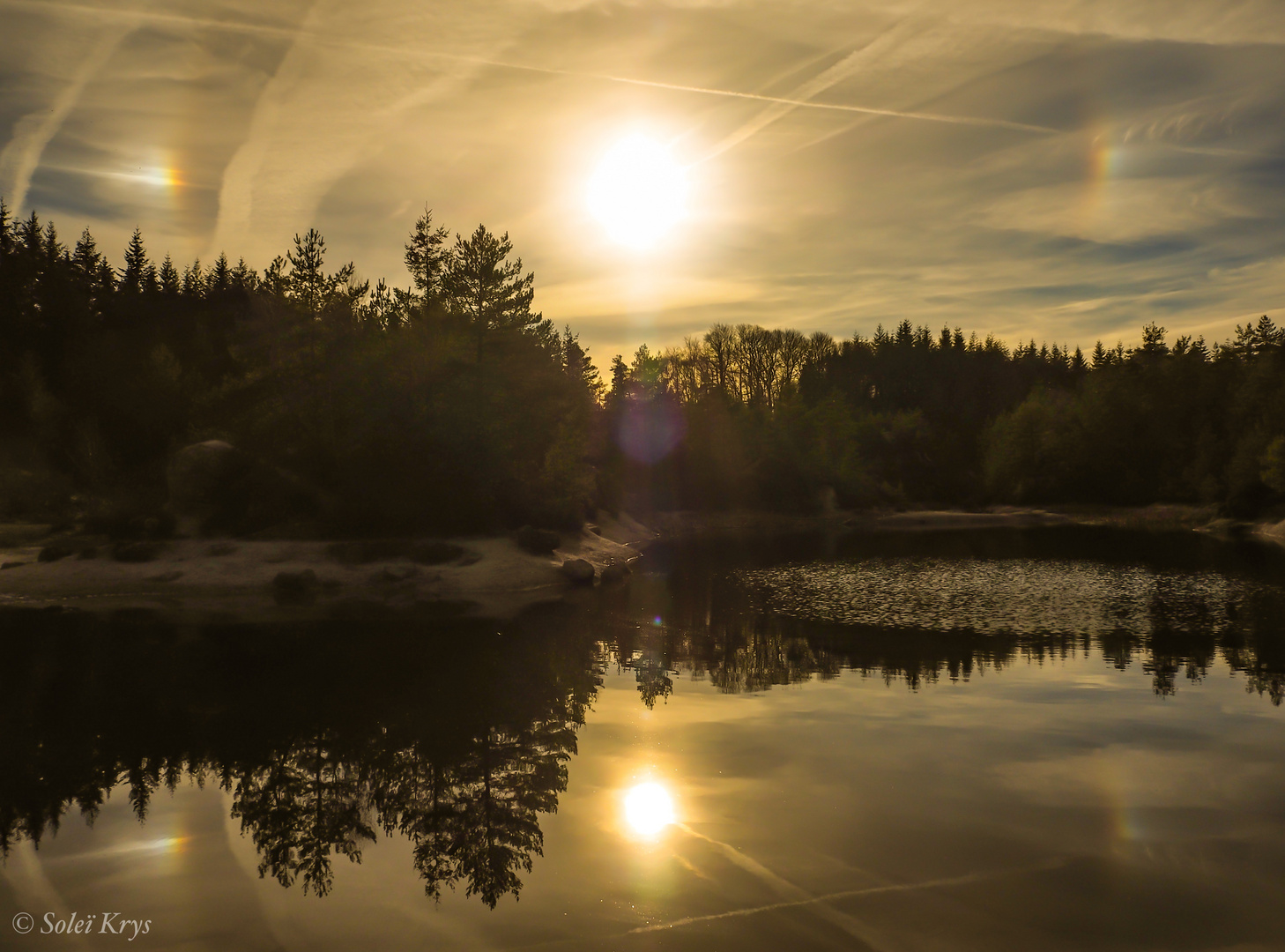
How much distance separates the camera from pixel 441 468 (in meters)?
45.8

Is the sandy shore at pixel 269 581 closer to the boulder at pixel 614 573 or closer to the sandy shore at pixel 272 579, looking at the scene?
the sandy shore at pixel 272 579

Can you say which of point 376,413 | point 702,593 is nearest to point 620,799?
point 702,593

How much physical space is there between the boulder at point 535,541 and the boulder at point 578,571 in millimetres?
1246

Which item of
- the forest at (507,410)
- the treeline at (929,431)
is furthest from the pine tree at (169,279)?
the treeline at (929,431)

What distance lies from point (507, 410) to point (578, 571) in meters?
11.8

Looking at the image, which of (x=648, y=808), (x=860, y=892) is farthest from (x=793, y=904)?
(x=648, y=808)

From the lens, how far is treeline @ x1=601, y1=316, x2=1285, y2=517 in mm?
86375

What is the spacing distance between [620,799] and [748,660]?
494 inches

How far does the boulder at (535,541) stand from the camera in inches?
1746

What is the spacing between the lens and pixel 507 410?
5012cm

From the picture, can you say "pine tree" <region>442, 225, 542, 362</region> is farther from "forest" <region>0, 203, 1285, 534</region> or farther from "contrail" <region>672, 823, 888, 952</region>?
"contrail" <region>672, 823, 888, 952</region>

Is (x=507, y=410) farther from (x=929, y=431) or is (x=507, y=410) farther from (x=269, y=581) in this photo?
(x=929, y=431)

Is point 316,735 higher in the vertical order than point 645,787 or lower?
lower

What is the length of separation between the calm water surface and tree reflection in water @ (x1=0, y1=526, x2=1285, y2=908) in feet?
0.39
